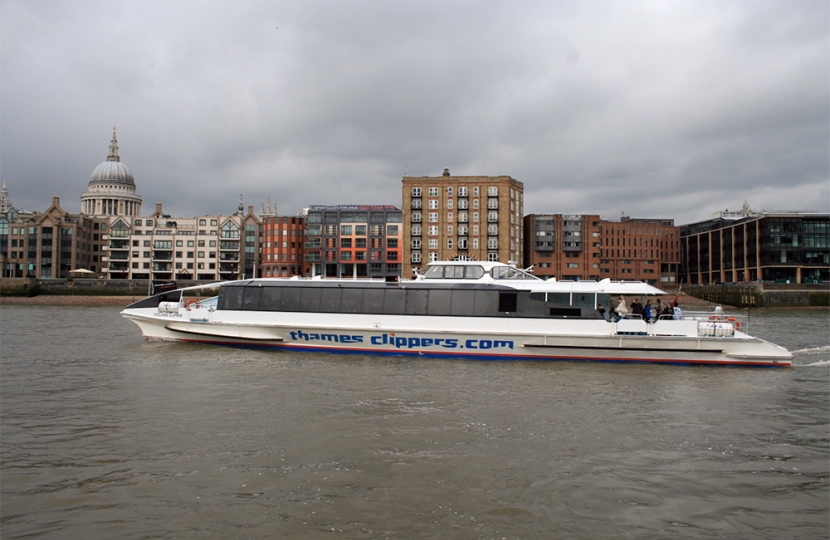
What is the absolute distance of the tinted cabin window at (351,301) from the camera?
2227 cm

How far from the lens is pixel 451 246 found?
3337 inches

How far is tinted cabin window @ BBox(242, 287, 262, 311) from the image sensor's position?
23.3 meters

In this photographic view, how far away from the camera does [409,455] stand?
9.70 meters

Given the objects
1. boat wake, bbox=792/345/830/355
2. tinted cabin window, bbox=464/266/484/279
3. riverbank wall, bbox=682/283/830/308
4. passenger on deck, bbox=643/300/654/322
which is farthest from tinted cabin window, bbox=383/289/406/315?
riverbank wall, bbox=682/283/830/308

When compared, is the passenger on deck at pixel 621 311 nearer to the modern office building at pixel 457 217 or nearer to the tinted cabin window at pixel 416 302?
the tinted cabin window at pixel 416 302

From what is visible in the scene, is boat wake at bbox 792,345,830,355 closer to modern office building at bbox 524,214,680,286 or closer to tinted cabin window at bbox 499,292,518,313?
tinted cabin window at bbox 499,292,518,313

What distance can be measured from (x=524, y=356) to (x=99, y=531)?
15837 millimetres

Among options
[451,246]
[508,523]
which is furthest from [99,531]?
[451,246]

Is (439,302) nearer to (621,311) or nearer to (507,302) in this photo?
(507,302)

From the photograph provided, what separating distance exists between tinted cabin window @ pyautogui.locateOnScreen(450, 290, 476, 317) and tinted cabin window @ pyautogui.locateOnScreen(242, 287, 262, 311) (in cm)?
833

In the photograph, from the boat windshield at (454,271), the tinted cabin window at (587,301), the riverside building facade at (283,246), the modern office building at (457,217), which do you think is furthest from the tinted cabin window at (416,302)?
the riverside building facade at (283,246)

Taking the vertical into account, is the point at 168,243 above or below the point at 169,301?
above

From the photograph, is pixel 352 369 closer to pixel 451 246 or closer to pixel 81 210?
pixel 451 246

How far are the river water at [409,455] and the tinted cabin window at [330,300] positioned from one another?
18.4ft
